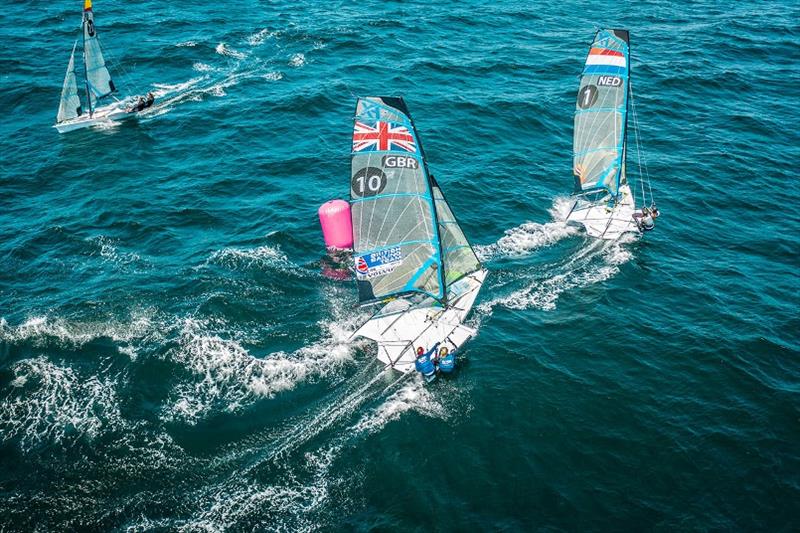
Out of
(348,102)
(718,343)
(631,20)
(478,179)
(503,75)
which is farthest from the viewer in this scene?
(631,20)

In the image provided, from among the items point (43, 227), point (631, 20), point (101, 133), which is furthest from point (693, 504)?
point (631, 20)

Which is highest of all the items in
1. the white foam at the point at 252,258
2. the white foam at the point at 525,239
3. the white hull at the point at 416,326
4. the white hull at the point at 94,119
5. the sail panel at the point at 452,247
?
the white hull at the point at 94,119

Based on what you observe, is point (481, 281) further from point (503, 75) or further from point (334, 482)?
point (503, 75)

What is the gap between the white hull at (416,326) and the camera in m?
37.2

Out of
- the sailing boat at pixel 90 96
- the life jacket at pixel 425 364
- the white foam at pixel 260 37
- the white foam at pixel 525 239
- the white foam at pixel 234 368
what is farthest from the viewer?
the white foam at pixel 260 37

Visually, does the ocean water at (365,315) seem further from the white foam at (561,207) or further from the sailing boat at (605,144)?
the sailing boat at (605,144)

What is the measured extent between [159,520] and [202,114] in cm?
5051

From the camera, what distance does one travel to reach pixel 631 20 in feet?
Answer: 300

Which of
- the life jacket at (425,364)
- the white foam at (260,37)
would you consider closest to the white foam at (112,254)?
the life jacket at (425,364)

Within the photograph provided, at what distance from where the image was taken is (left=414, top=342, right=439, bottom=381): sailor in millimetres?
35375

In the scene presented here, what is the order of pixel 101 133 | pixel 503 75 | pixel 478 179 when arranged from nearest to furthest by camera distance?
pixel 478 179
pixel 101 133
pixel 503 75

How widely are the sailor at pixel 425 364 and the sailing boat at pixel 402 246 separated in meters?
1.14

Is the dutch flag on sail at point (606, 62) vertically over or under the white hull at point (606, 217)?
over

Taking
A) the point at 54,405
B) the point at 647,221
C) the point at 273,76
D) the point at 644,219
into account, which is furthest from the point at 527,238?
the point at 273,76
